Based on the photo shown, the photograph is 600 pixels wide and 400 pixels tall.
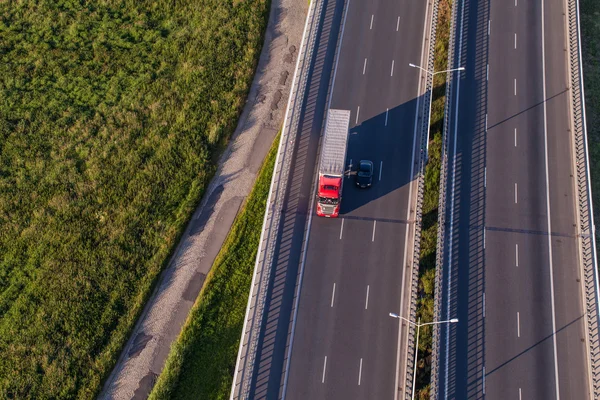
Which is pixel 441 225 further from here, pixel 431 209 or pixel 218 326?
pixel 218 326

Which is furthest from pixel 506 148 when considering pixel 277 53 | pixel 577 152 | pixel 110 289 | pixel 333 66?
pixel 110 289

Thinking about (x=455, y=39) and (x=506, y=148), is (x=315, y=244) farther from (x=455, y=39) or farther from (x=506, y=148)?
(x=455, y=39)

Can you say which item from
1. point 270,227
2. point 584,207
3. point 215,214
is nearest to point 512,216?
point 584,207

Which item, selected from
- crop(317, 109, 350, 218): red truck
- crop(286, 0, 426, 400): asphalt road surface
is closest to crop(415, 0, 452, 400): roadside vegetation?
crop(286, 0, 426, 400): asphalt road surface

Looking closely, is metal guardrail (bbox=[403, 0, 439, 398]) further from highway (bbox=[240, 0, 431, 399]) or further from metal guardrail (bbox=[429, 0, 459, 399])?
metal guardrail (bbox=[429, 0, 459, 399])

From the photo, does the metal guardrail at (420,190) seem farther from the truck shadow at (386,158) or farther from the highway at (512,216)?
the highway at (512,216)

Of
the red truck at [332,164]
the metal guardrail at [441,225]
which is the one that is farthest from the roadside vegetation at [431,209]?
the red truck at [332,164]
